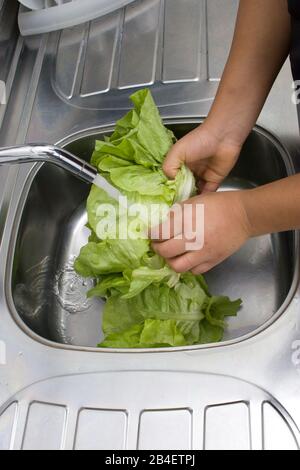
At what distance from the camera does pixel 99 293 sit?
1.06 m

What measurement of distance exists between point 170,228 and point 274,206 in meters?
0.21

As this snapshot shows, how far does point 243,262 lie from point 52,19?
33.5 inches

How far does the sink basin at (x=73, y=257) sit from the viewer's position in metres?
1.09

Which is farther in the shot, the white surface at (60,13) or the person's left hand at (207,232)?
the white surface at (60,13)

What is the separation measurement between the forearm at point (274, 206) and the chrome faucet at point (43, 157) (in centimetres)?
30

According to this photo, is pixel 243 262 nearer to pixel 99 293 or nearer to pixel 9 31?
pixel 99 293

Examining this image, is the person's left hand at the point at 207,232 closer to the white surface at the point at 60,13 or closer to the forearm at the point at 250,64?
the forearm at the point at 250,64

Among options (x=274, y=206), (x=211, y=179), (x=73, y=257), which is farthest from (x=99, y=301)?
(x=274, y=206)

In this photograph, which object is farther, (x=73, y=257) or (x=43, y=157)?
(x=73, y=257)

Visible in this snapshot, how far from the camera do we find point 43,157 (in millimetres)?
837

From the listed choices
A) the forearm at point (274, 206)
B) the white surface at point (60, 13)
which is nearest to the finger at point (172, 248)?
the forearm at point (274, 206)

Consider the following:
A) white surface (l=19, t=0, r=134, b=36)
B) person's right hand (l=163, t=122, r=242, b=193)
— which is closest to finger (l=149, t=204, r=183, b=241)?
person's right hand (l=163, t=122, r=242, b=193)

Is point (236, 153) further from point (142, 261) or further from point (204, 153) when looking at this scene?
point (142, 261)
